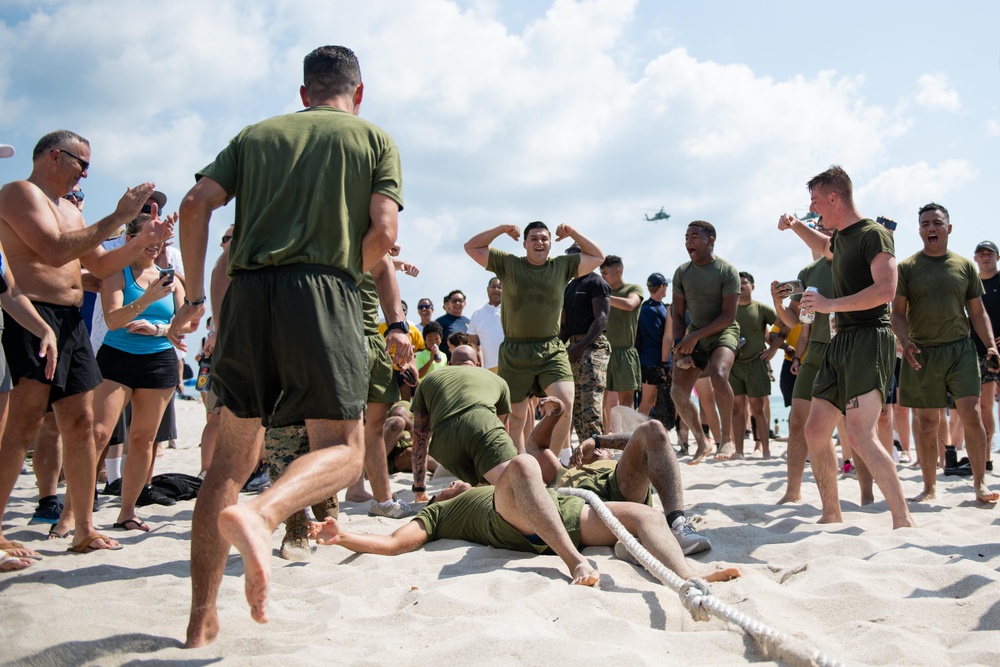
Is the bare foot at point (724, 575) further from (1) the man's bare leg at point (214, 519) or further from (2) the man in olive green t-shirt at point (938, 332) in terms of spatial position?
(2) the man in olive green t-shirt at point (938, 332)

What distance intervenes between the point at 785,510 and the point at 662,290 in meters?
5.37

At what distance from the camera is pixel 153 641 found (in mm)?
2605

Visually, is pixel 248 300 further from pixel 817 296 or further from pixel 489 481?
pixel 817 296

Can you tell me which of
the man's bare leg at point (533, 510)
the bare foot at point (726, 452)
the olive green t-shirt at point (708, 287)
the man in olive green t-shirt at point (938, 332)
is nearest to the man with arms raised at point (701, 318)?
the olive green t-shirt at point (708, 287)

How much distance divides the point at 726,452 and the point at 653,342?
2006 millimetres

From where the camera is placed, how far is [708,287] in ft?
26.1

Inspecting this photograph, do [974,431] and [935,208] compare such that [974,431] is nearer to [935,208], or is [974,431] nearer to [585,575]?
[935,208]

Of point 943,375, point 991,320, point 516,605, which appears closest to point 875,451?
point 943,375

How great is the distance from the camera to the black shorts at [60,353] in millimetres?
4055

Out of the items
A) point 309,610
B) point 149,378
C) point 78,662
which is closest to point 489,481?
point 309,610

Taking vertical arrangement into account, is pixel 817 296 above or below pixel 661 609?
above

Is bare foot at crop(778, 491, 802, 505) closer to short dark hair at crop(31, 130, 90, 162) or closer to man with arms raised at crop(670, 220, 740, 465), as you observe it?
man with arms raised at crop(670, 220, 740, 465)

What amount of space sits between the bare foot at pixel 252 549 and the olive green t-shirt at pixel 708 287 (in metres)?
6.38

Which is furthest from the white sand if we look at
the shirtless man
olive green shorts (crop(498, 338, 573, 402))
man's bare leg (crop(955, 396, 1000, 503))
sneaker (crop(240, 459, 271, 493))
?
sneaker (crop(240, 459, 271, 493))
